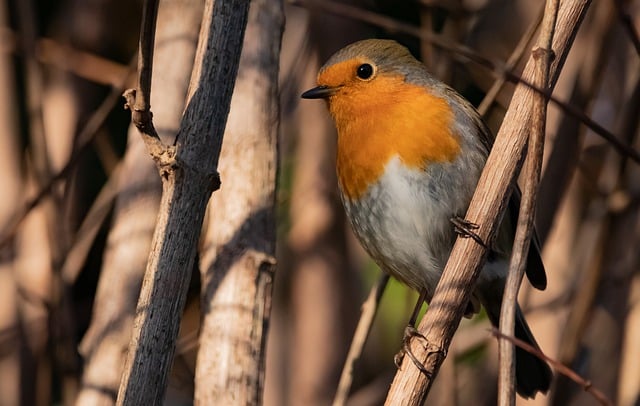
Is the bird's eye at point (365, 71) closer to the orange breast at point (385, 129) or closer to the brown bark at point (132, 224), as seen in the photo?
the orange breast at point (385, 129)

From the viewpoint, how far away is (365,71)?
280 cm

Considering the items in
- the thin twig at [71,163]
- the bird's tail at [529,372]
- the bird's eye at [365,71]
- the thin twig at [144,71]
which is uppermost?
the bird's eye at [365,71]

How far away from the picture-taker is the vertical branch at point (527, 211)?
157cm

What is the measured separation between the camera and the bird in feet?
8.34

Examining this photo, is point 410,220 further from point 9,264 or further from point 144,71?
point 9,264

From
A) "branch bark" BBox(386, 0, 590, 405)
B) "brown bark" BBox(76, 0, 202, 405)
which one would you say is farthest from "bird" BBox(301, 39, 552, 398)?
"branch bark" BBox(386, 0, 590, 405)

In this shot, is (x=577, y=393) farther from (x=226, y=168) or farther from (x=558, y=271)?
(x=226, y=168)

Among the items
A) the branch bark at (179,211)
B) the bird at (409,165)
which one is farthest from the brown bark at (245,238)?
the branch bark at (179,211)

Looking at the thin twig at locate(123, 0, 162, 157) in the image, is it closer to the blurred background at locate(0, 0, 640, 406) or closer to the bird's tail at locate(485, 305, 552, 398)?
the blurred background at locate(0, 0, 640, 406)

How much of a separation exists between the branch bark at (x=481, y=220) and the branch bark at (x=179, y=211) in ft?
1.73

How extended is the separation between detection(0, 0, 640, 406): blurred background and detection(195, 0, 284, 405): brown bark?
0.69ft

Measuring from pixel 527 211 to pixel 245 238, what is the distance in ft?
2.80

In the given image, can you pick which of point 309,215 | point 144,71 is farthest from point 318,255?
point 144,71

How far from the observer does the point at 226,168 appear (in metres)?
2.44
